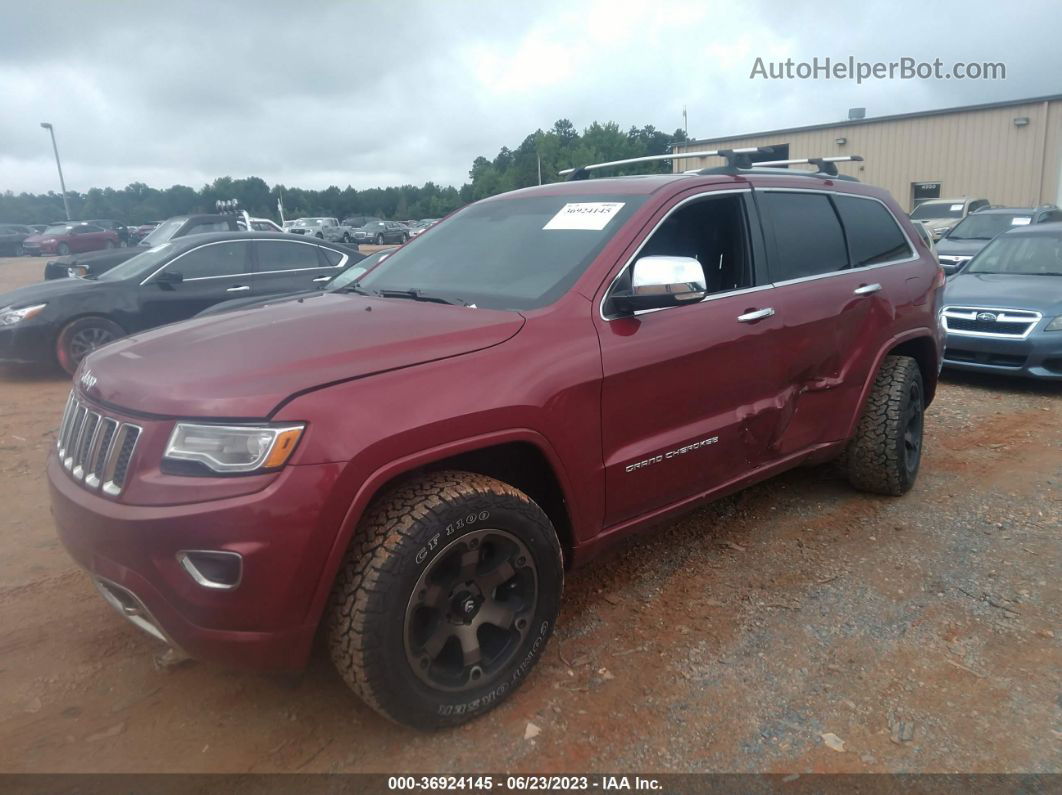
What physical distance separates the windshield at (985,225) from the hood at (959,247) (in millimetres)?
282

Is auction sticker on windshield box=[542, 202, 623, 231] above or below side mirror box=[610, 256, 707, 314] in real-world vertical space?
Answer: above

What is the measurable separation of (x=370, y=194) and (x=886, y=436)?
276 feet

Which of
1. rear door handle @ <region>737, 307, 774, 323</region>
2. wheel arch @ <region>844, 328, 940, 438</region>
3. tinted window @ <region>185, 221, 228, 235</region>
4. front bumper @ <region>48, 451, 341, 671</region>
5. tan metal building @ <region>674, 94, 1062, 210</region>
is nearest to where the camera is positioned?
front bumper @ <region>48, 451, 341, 671</region>

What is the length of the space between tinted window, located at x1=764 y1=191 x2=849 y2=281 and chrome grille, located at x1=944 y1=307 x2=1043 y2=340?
3634mm

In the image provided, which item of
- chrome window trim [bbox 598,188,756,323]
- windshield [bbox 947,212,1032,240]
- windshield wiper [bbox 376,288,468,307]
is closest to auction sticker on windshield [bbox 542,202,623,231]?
chrome window trim [bbox 598,188,756,323]

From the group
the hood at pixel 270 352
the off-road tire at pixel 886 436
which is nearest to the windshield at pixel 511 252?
the hood at pixel 270 352

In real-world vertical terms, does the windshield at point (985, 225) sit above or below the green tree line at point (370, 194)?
below

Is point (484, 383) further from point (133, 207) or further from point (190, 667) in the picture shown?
point (133, 207)

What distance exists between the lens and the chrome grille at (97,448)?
2.27 metres

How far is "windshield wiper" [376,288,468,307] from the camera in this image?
9.89ft

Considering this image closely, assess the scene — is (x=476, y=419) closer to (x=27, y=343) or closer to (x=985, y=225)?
(x=27, y=343)

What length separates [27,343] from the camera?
301 inches

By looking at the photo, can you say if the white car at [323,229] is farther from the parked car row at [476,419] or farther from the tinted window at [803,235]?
the parked car row at [476,419]

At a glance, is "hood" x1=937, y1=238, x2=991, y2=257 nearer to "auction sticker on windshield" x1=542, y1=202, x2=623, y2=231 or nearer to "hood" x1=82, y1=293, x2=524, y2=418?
"auction sticker on windshield" x1=542, y1=202, x2=623, y2=231
